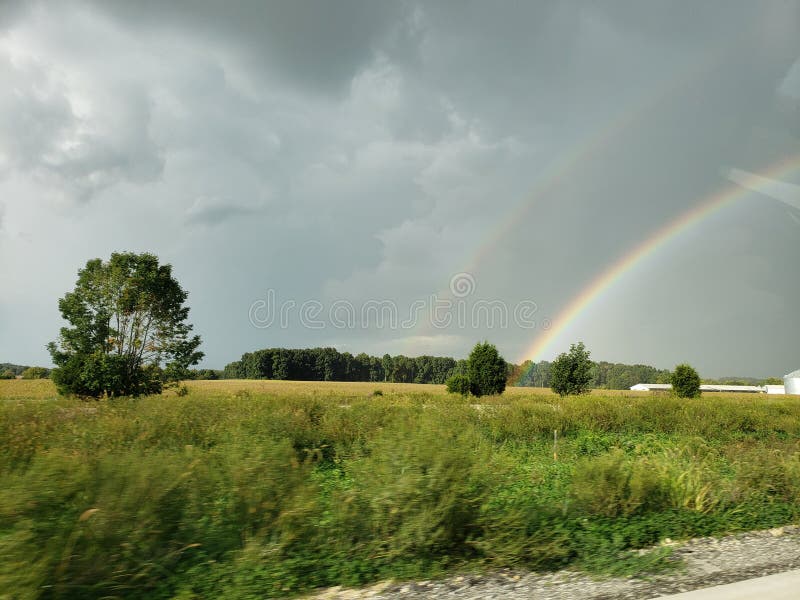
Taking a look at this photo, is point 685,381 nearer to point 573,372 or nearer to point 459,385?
point 573,372

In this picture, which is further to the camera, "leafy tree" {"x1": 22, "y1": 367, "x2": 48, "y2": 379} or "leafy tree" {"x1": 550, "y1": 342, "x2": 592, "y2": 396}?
"leafy tree" {"x1": 22, "y1": 367, "x2": 48, "y2": 379}

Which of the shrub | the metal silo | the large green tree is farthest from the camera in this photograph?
the metal silo

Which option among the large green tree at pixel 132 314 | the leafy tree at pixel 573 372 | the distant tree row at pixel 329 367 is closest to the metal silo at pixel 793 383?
the distant tree row at pixel 329 367

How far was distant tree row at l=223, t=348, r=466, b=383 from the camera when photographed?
97500 millimetres

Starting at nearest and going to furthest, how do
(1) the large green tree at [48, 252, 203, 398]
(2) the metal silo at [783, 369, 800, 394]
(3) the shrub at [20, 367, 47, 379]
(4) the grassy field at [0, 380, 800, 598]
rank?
(4) the grassy field at [0, 380, 800, 598] < (1) the large green tree at [48, 252, 203, 398] < (3) the shrub at [20, 367, 47, 379] < (2) the metal silo at [783, 369, 800, 394]

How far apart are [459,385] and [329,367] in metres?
63.8

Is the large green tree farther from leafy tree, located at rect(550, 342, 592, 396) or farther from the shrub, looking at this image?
the shrub

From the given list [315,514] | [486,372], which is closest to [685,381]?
[486,372]

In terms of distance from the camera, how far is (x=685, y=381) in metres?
35.8

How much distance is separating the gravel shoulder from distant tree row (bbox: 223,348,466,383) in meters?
90.2

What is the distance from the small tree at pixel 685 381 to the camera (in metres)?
35.5

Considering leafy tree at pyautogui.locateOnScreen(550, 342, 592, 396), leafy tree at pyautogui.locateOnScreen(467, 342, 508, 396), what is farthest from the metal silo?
leafy tree at pyautogui.locateOnScreen(467, 342, 508, 396)

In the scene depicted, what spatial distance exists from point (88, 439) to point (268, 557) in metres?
5.12

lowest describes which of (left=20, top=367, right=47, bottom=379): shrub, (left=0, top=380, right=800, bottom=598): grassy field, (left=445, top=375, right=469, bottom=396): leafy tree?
(left=0, top=380, right=800, bottom=598): grassy field
